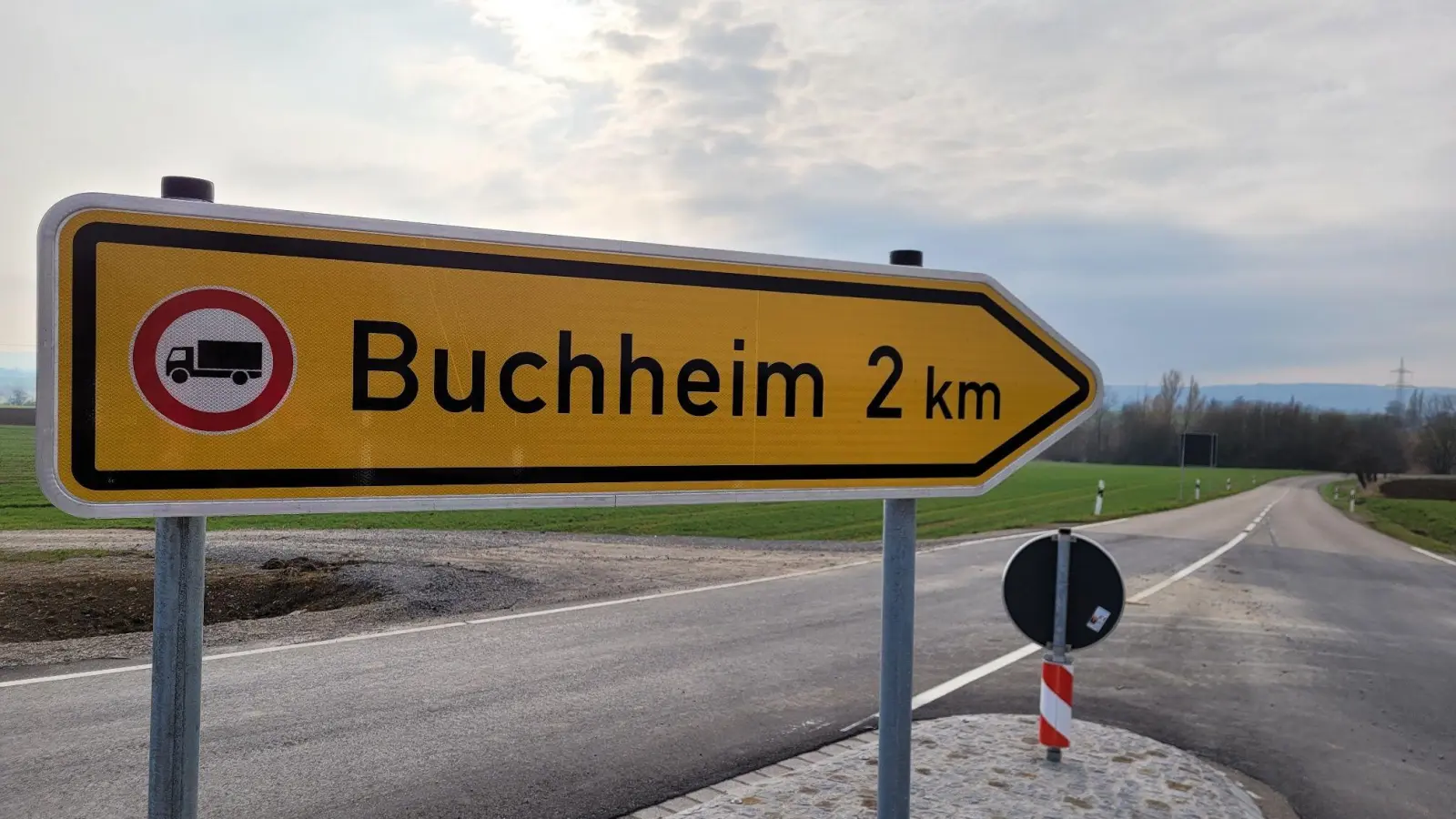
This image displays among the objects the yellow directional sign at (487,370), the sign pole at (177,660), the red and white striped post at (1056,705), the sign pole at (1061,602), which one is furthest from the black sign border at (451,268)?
the red and white striped post at (1056,705)

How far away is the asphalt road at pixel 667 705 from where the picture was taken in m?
4.80

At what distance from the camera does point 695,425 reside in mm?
2109

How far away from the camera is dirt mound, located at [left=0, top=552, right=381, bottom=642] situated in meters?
7.91

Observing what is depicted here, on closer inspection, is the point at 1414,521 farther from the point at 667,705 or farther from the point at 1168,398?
the point at 1168,398

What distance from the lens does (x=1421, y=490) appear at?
5147 centimetres

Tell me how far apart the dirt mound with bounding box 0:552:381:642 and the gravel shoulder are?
0.94ft

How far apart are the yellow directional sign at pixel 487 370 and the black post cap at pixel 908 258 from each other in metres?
0.06

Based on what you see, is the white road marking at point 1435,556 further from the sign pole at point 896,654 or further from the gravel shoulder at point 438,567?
the sign pole at point 896,654

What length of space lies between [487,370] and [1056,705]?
445cm

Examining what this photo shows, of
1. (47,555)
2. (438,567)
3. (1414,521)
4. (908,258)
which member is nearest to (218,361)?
(908,258)

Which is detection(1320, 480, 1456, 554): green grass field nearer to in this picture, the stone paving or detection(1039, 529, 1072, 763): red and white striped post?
the stone paving

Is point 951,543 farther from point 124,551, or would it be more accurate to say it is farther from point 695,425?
point 695,425

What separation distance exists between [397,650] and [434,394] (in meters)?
6.41

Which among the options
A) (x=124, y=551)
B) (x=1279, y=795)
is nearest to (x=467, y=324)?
(x=1279, y=795)
